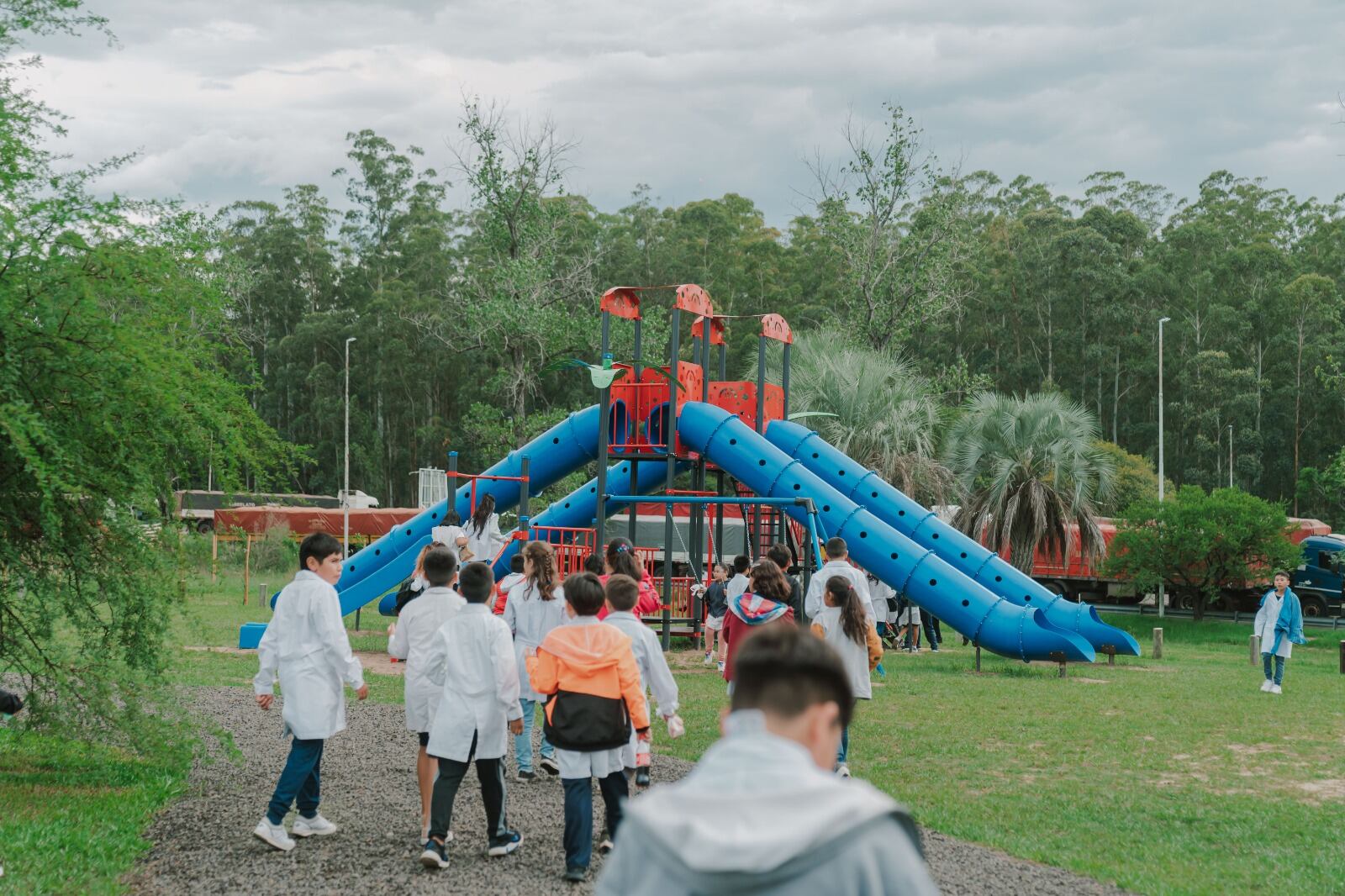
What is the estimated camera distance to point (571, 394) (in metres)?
51.4

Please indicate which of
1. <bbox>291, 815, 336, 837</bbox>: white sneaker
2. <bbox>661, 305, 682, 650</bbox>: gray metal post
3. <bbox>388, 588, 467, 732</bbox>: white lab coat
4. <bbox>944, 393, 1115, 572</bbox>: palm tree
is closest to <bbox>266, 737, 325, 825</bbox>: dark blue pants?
<bbox>291, 815, 336, 837</bbox>: white sneaker

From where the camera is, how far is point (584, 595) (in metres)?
6.21

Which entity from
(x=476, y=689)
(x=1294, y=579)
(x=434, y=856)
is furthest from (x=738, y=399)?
(x=1294, y=579)

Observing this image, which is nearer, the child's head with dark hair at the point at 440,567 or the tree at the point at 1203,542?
the child's head with dark hair at the point at 440,567

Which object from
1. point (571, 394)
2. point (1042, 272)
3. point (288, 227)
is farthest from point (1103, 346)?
point (288, 227)

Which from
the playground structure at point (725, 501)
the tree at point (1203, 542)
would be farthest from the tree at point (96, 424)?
the tree at point (1203, 542)

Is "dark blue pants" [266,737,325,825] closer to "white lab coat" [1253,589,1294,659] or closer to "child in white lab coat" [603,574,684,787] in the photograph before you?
"child in white lab coat" [603,574,684,787]

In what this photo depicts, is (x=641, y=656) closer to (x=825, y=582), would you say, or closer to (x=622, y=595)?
(x=622, y=595)

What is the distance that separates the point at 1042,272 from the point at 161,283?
52705 mm

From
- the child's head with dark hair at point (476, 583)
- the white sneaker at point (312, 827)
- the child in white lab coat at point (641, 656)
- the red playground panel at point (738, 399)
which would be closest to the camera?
the child in white lab coat at point (641, 656)

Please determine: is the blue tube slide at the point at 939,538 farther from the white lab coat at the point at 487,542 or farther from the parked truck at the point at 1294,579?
the parked truck at the point at 1294,579

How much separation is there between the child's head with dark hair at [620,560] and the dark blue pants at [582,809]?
7.48ft

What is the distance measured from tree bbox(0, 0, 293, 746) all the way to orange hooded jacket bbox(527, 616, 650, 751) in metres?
2.90

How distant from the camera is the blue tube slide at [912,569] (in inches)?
629
